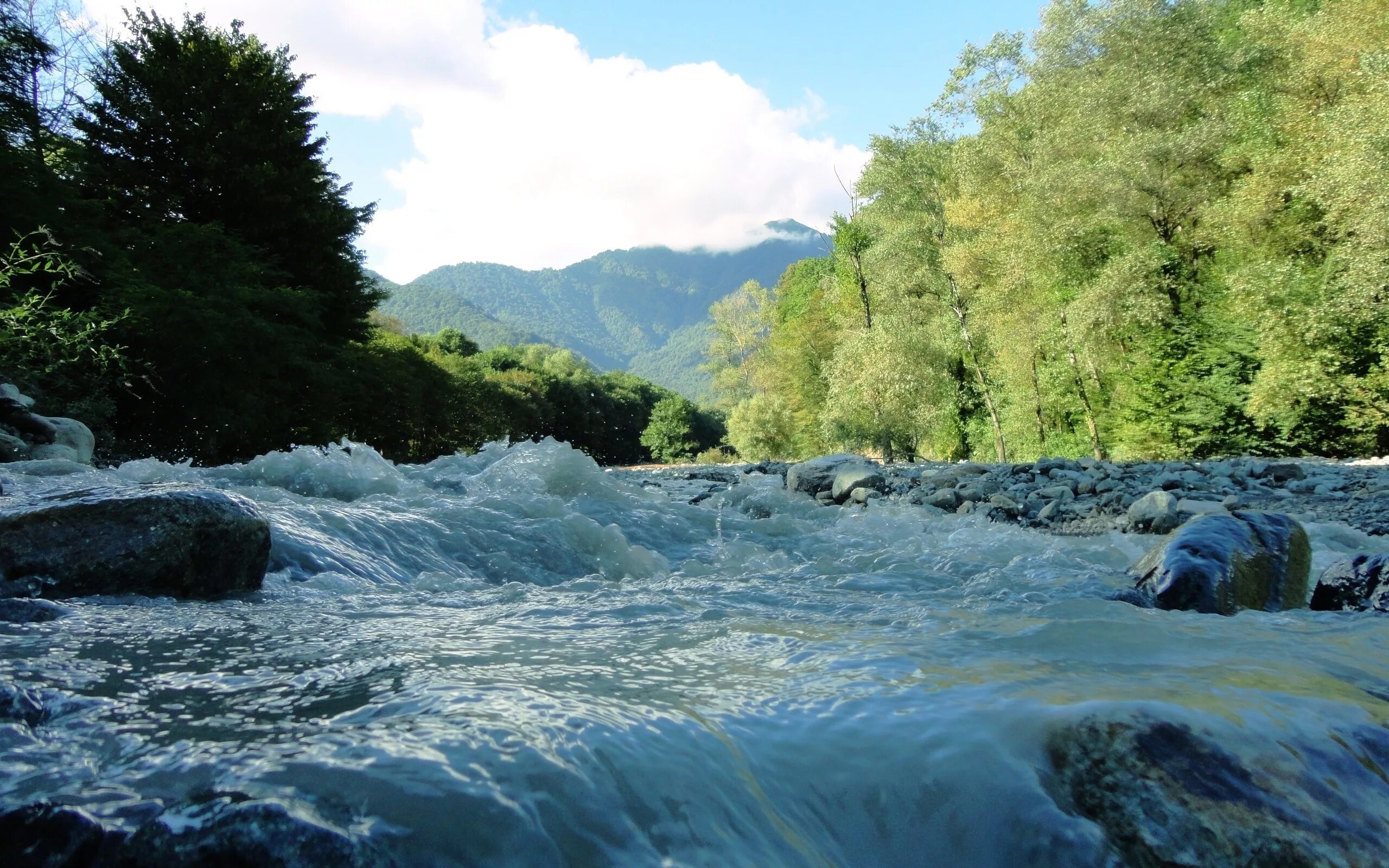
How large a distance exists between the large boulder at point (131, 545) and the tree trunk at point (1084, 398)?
758 inches

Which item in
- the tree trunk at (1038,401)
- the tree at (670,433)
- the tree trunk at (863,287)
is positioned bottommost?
the tree at (670,433)

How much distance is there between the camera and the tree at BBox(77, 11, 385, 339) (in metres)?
17.4

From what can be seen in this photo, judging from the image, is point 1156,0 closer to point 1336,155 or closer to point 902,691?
point 1336,155

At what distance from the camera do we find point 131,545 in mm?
3221

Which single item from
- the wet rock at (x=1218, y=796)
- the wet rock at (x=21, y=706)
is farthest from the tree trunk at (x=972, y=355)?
the wet rock at (x=21, y=706)

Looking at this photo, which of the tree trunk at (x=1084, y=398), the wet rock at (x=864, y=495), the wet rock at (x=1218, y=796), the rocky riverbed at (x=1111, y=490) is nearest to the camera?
the wet rock at (x=1218, y=796)

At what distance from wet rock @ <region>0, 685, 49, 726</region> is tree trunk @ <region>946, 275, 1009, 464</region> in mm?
24864

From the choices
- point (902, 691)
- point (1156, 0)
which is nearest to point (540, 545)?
point (902, 691)

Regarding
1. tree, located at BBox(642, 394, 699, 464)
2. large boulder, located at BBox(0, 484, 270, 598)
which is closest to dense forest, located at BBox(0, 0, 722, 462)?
large boulder, located at BBox(0, 484, 270, 598)

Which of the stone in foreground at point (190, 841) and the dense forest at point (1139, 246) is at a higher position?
the dense forest at point (1139, 246)

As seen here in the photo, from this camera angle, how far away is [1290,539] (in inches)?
164

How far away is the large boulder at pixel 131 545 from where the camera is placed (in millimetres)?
3059

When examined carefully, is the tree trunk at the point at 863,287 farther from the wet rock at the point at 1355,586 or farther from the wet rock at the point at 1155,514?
the wet rock at the point at 1355,586

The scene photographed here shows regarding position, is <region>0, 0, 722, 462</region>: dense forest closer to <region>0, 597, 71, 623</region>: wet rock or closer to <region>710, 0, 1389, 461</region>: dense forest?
<region>0, 597, 71, 623</region>: wet rock
